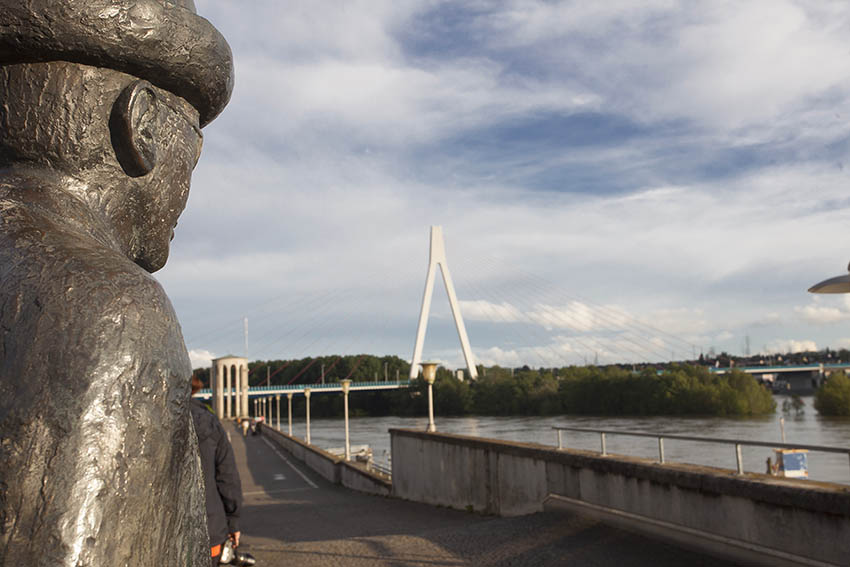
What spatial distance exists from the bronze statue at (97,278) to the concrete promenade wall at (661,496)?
474 centimetres

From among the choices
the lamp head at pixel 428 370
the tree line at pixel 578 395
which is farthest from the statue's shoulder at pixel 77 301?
the tree line at pixel 578 395

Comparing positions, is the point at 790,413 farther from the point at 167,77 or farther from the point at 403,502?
the point at 167,77

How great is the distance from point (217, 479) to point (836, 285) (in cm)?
432

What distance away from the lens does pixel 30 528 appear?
0.76 meters

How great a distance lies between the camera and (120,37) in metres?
1.05

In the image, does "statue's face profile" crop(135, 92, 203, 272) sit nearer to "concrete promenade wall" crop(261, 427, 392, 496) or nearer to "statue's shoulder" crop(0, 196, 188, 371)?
"statue's shoulder" crop(0, 196, 188, 371)

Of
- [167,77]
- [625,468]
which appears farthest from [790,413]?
[167,77]

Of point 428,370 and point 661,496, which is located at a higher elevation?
point 428,370

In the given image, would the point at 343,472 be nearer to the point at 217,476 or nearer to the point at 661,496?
the point at 661,496

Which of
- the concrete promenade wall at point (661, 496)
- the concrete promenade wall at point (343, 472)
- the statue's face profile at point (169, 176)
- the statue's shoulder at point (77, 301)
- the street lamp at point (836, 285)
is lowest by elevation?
the concrete promenade wall at point (343, 472)

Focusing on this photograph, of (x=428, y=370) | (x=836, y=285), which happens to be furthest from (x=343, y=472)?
(x=836, y=285)

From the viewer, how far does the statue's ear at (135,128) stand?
1077 mm

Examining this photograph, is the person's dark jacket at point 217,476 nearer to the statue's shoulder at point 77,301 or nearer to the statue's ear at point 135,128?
the statue's ear at point 135,128

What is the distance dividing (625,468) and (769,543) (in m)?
1.72
